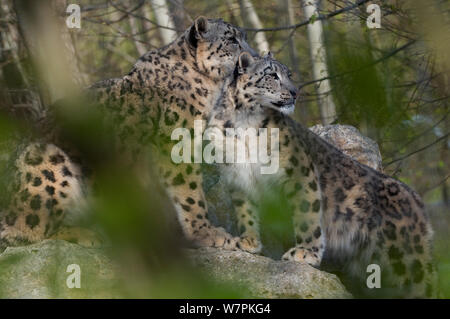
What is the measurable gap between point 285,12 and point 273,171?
6.98m

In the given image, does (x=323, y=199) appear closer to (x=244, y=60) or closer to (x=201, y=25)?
(x=244, y=60)

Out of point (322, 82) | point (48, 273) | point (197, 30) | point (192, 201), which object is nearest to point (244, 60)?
point (197, 30)

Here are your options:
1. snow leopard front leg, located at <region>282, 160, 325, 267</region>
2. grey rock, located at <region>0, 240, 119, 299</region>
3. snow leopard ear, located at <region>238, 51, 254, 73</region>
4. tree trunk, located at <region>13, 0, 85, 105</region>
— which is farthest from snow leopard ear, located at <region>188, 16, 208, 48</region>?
tree trunk, located at <region>13, 0, 85, 105</region>

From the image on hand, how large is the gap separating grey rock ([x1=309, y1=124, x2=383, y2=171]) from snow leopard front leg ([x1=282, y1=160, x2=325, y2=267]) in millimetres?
2542

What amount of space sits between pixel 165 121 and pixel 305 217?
5.58ft

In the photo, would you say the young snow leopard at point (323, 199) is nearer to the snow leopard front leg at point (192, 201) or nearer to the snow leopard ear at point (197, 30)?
the snow leopard front leg at point (192, 201)

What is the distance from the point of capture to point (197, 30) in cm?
691

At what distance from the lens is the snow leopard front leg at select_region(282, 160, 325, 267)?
232 inches

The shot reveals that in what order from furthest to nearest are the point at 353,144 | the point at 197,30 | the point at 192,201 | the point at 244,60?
1. the point at 353,144
2. the point at 197,30
3. the point at 244,60
4. the point at 192,201

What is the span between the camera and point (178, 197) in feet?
20.7

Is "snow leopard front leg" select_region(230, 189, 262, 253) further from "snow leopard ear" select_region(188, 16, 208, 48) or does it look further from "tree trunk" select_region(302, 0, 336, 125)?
"snow leopard ear" select_region(188, 16, 208, 48)
